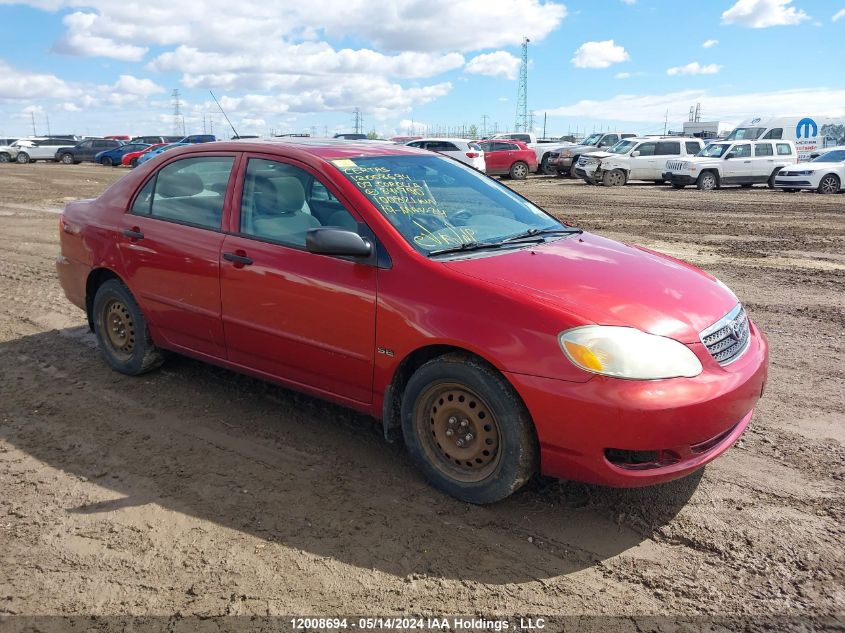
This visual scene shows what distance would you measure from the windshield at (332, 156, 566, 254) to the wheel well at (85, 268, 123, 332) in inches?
87.6

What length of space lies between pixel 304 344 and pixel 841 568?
8.90 feet

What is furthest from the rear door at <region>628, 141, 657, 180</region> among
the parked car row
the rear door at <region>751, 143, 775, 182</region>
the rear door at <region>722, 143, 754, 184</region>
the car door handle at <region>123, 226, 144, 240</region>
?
the parked car row

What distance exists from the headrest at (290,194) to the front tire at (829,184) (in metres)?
21.5

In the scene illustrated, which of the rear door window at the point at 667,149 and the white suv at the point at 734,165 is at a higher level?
the rear door window at the point at 667,149

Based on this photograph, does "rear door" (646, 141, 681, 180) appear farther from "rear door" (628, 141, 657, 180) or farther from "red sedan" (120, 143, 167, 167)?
"red sedan" (120, 143, 167, 167)

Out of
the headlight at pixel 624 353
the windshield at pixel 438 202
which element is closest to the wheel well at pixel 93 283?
the windshield at pixel 438 202

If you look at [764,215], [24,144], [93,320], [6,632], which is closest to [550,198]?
[764,215]

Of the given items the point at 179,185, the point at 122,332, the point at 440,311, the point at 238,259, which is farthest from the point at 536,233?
the point at 122,332

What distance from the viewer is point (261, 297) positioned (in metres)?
3.96

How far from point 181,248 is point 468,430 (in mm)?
2264

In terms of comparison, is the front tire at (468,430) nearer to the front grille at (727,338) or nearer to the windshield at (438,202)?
the windshield at (438,202)

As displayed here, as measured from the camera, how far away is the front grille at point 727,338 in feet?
10.5

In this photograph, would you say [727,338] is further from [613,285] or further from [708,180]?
[708,180]

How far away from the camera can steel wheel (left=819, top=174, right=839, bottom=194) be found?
2092 cm
